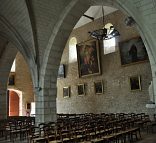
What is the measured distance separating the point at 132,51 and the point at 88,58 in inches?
182

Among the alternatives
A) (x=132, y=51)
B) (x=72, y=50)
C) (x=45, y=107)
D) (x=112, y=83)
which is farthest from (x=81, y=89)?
(x=45, y=107)

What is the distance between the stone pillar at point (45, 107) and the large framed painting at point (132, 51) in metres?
7.50

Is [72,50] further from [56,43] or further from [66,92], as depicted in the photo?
[56,43]

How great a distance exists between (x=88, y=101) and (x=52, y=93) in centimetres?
861

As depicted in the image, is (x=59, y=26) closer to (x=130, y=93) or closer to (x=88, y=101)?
(x=130, y=93)

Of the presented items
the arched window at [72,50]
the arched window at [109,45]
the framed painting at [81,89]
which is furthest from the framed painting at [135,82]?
the arched window at [72,50]

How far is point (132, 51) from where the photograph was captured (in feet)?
56.8

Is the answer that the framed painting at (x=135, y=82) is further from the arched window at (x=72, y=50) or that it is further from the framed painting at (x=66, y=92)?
the framed painting at (x=66, y=92)

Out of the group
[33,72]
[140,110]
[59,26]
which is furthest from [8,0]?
[140,110]

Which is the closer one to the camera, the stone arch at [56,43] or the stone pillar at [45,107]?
the stone arch at [56,43]

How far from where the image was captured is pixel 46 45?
12469 mm

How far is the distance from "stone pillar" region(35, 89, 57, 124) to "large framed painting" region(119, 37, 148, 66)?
750 centimetres

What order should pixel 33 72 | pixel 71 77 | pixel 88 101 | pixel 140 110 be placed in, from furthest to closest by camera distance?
1. pixel 71 77
2. pixel 88 101
3. pixel 140 110
4. pixel 33 72

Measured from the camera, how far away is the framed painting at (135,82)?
55.0ft
